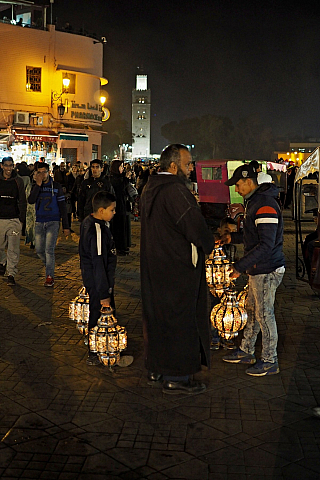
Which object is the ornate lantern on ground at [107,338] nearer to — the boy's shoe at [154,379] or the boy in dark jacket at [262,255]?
the boy's shoe at [154,379]

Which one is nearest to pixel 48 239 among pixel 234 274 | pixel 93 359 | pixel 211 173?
pixel 93 359

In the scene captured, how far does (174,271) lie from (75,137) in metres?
30.8

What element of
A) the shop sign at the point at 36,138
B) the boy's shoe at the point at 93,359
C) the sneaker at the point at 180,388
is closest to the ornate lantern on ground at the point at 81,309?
the boy's shoe at the point at 93,359

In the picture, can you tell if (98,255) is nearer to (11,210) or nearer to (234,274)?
(234,274)

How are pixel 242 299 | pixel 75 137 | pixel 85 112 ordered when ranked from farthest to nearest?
pixel 85 112, pixel 75 137, pixel 242 299

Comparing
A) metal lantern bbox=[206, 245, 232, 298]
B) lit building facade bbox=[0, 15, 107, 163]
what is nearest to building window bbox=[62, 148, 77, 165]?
lit building facade bbox=[0, 15, 107, 163]

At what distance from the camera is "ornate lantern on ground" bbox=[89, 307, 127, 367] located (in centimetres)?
571

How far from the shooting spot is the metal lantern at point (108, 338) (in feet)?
18.7

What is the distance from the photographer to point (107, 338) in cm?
571

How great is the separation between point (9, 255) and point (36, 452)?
6065mm

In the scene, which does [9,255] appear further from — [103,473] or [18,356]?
[103,473]

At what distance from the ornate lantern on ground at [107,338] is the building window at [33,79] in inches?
1186

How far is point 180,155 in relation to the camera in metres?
5.01

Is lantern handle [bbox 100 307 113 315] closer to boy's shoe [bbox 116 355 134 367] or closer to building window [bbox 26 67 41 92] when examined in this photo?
boy's shoe [bbox 116 355 134 367]
